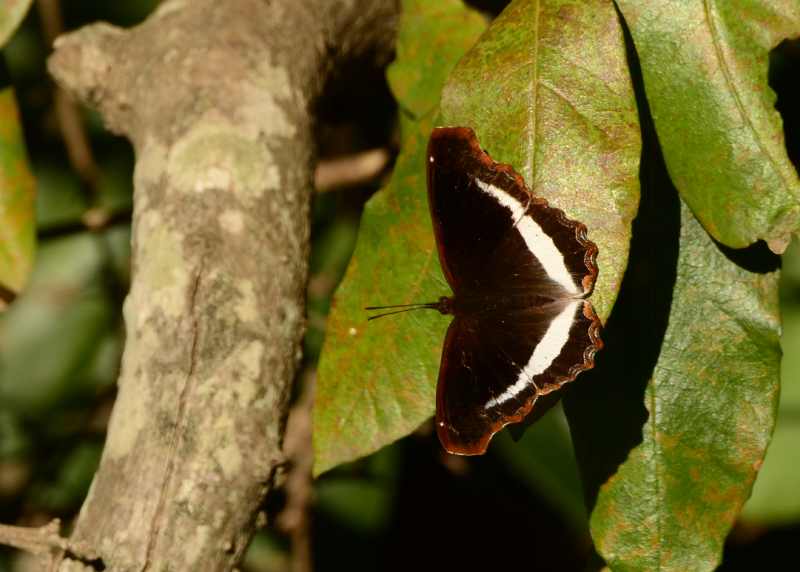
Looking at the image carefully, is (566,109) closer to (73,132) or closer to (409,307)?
(409,307)

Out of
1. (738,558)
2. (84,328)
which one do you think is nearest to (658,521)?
(738,558)

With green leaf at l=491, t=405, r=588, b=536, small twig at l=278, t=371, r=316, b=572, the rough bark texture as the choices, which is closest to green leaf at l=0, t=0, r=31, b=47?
the rough bark texture

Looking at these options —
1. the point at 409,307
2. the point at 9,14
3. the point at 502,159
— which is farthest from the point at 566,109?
the point at 9,14

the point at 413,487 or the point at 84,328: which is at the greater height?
the point at 84,328

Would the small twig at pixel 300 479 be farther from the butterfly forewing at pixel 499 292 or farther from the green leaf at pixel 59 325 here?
the butterfly forewing at pixel 499 292

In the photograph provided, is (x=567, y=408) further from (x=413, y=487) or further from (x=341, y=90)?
(x=413, y=487)

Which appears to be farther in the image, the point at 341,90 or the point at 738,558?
the point at 738,558
